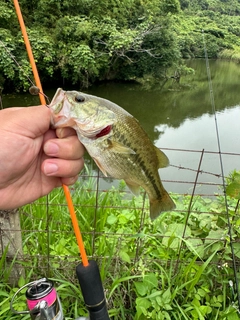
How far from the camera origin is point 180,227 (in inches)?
97.9

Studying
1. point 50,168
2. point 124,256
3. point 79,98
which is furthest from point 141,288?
point 79,98

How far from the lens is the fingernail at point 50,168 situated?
136 centimetres

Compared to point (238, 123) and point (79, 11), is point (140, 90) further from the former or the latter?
point (238, 123)

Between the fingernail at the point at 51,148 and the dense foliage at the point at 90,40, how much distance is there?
37.6ft

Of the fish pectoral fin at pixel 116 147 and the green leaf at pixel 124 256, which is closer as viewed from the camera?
the fish pectoral fin at pixel 116 147

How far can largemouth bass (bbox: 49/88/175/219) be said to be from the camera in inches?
48.4

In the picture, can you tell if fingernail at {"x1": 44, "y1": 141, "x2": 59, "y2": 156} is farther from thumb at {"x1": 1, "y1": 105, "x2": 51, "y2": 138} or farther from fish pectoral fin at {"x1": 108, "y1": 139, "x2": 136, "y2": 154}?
fish pectoral fin at {"x1": 108, "y1": 139, "x2": 136, "y2": 154}

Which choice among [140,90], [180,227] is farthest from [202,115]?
[180,227]

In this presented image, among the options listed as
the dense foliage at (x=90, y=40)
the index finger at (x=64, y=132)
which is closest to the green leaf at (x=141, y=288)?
the index finger at (x=64, y=132)

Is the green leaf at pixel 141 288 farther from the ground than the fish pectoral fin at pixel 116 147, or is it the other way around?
the fish pectoral fin at pixel 116 147

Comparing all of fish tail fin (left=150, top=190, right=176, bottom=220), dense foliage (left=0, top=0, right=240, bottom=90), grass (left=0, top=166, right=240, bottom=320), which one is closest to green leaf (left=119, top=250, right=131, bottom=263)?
grass (left=0, top=166, right=240, bottom=320)

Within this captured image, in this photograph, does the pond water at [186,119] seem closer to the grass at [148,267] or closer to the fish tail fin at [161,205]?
the grass at [148,267]

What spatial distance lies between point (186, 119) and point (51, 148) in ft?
46.6

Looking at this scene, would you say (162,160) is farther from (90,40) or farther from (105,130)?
(90,40)
